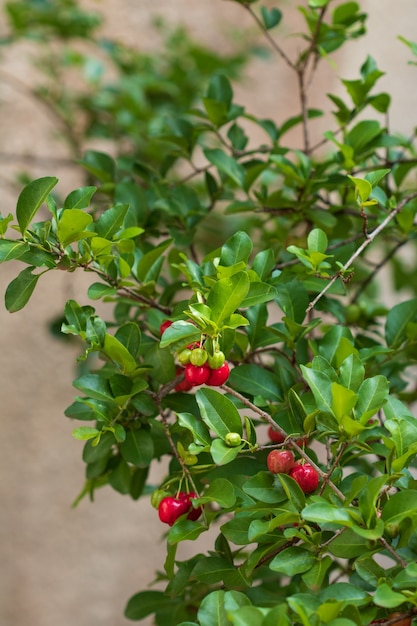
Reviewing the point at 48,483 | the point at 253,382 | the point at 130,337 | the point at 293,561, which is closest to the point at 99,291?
the point at 130,337

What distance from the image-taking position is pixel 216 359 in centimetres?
54

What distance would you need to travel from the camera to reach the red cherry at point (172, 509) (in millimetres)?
583

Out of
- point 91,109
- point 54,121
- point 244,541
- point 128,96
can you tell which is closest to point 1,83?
point 54,121

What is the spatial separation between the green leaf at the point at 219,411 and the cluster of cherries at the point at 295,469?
0.04 m

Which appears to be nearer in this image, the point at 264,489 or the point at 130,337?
the point at 264,489

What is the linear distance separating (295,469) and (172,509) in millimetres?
102

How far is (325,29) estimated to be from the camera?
2.92ft

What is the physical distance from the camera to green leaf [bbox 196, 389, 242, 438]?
55 cm

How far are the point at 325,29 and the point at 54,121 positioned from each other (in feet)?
3.18

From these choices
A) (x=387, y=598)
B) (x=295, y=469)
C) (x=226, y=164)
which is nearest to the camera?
(x=387, y=598)

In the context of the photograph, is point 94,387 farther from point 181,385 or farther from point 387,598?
point 387,598

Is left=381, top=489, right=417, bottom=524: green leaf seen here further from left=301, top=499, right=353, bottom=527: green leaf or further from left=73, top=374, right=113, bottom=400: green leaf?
left=73, top=374, right=113, bottom=400: green leaf

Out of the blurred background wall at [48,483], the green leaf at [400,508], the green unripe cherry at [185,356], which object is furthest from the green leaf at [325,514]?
the blurred background wall at [48,483]

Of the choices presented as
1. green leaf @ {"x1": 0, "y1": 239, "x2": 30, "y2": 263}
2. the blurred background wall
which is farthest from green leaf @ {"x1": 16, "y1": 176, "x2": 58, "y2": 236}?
the blurred background wall
